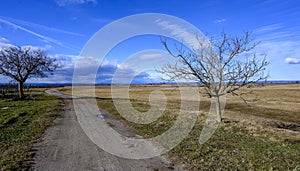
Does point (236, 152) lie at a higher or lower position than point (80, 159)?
lower

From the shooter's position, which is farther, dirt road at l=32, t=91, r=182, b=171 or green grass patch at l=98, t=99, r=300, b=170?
green grass patch at l=98, t=99, r=300, b=170

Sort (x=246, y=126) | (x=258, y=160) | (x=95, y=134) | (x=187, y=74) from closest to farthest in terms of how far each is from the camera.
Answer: (x=258, y=160)
(x=95, y=134)
(x=246, y=126)
(x=187, y=74)

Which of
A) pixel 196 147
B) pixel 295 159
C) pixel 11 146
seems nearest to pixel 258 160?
pixel 295 159

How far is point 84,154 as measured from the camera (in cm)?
862

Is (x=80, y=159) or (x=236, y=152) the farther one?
(x=236, y=152)

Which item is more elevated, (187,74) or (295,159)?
(187,74)

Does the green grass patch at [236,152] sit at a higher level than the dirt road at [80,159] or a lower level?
lower

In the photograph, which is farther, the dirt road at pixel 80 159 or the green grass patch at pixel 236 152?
the green grass patch at pixel 236 152

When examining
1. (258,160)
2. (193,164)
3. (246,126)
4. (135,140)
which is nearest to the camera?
(193,164)

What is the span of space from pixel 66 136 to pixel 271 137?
10.8 m

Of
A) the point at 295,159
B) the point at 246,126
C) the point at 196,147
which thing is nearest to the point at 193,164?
the point at 196,147

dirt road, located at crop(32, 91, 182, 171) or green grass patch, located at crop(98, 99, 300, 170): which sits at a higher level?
dirt road, located at crop(32, 91, 182, 171)

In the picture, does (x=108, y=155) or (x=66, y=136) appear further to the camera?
(x=66, y=136)

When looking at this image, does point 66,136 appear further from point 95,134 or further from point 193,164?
point 193,164
